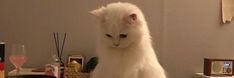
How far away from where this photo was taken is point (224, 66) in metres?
2.41

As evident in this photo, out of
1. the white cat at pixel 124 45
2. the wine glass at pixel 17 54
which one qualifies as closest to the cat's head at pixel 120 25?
the white cat at pixel 124 45

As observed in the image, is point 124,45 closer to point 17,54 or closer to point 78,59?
point 17,54

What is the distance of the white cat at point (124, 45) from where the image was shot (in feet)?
3.75

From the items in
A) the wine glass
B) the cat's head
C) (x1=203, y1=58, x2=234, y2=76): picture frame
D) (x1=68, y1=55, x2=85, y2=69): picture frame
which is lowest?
(x1=203, y1=58, x2=234, y2=76): picture frame

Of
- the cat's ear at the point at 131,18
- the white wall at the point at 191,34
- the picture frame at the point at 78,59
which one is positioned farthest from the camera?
the white wall at the point at 191,34

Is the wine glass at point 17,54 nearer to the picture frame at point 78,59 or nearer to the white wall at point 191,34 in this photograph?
the picture frame at point 78,59

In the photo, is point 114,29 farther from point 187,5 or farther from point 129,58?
point 187,5

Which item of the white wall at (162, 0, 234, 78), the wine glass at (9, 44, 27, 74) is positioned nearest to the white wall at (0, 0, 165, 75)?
the white wall at (162, 0, 234, 78)

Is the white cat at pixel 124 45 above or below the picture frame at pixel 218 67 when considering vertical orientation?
above

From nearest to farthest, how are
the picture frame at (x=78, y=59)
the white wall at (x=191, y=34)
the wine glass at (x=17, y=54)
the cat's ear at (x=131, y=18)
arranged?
1. the cat's ear at (x=131, y=18)
2. the wine glass at (x=17, y=54)
3. the picture frame at (x=78, y=59)
4. the white wall at (x=191, y=34)

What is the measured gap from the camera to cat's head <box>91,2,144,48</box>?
1134mm

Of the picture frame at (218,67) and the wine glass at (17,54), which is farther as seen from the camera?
the picture frame at (218,67)

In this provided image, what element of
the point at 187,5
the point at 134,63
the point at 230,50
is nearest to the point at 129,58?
the point at 134,63

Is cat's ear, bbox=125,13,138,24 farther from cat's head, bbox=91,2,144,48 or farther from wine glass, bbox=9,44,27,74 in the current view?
wine glass, bbox=9,44,27,74
